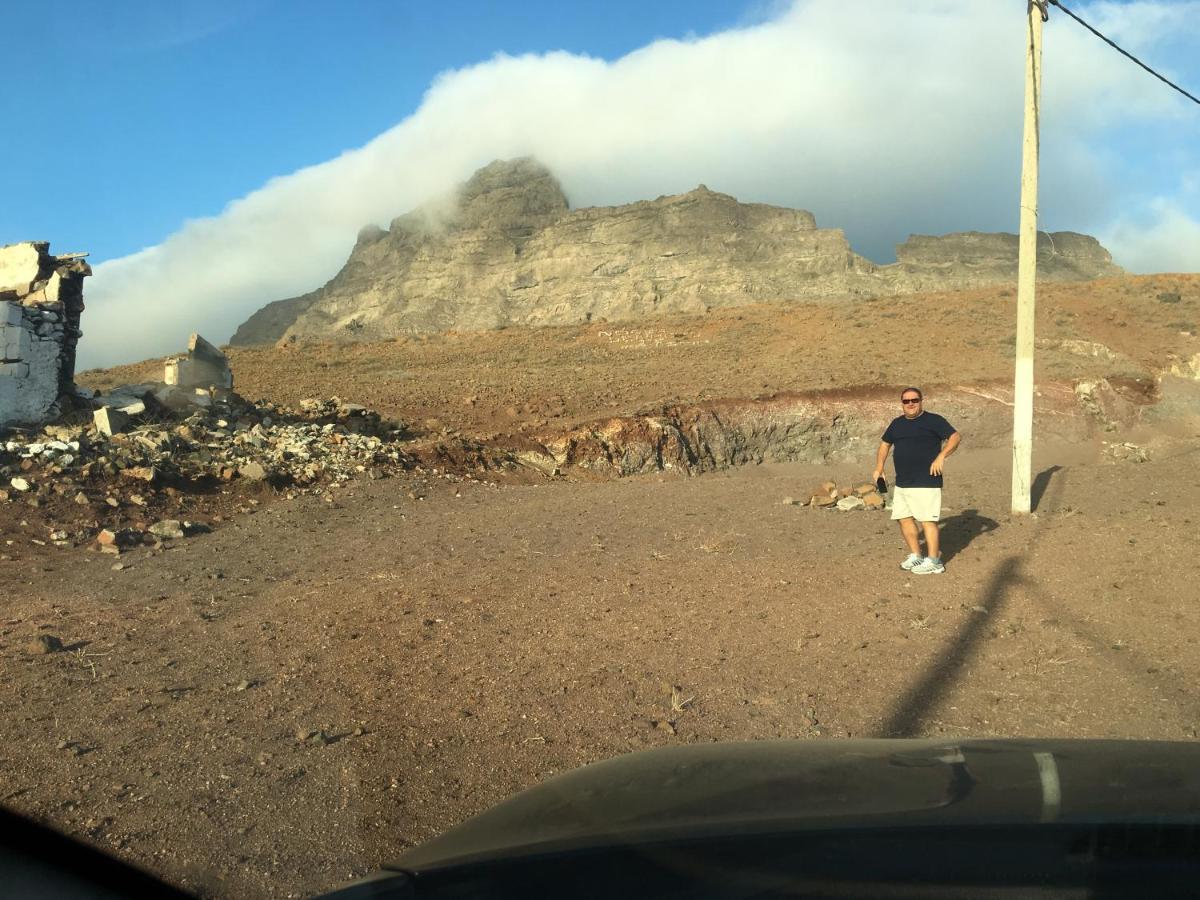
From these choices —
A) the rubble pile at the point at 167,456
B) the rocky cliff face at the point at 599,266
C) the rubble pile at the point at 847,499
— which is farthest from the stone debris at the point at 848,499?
the rocky cliff face at the point at 599,266

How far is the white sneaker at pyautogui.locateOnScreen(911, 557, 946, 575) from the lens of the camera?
8659 mm

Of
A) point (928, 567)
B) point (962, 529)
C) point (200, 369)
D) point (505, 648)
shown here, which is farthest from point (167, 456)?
point (962, 529)

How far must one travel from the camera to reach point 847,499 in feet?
40.0

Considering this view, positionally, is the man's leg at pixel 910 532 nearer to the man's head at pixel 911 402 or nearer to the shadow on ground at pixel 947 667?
the shadow on ground at pixel 947 667

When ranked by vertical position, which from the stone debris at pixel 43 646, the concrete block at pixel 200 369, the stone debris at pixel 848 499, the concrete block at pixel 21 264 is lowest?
the stone debris at pixel 43 646

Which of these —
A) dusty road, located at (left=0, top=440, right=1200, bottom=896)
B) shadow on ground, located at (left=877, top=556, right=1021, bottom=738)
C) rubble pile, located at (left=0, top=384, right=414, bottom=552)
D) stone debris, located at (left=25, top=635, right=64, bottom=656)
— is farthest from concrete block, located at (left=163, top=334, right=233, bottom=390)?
shadow on ground, located at (left=877, top=556, right=1021, bottom=738)

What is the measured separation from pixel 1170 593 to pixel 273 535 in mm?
8622

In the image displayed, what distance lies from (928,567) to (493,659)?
166 inches

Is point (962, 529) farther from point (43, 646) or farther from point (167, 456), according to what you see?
point (167, 456)

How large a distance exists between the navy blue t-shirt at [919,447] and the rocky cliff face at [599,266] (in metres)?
65.5

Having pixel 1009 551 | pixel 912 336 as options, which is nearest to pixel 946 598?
pixel 1009 551

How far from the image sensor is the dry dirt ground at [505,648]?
4.46 m

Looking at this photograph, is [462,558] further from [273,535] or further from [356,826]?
[356,826]

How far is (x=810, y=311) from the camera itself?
105ft
